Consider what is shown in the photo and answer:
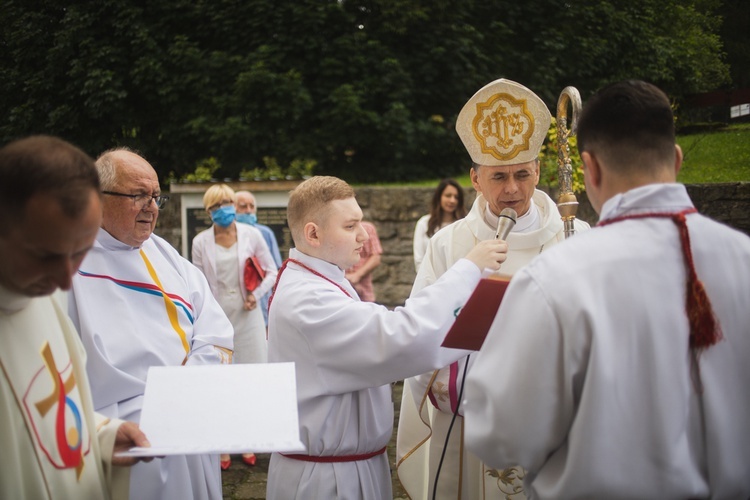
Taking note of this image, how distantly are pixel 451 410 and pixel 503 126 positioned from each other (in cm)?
133

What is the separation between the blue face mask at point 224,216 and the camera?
236 inches

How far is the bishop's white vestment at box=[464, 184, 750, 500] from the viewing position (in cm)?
158

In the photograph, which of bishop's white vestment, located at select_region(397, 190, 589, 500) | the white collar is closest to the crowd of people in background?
bishop's white vestment, located at select_region(397, 190, 589, 500)

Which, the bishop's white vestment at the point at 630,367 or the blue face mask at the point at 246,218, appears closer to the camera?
the bishop's white vestment at the point at 630,367

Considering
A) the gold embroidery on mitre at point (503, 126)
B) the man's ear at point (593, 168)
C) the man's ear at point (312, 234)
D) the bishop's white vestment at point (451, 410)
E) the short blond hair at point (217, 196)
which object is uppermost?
the gold embroidery on mitre at point (503, 126)

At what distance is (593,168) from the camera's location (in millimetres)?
1799

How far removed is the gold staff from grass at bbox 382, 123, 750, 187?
3322mm

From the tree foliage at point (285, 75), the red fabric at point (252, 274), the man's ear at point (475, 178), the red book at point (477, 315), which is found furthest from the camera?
the tree foliage at point (285, 75)

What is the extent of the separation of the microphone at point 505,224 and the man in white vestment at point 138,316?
4.20 feet

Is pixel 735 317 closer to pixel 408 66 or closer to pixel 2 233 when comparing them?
pixel 2 233

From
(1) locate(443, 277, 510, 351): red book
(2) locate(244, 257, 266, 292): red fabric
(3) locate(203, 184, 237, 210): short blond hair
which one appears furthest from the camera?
(3) locate(203, 184, 237, 210): short blond hair

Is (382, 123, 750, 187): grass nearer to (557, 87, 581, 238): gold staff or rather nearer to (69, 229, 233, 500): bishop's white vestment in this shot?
(557, 87, 581, 238): gold staff

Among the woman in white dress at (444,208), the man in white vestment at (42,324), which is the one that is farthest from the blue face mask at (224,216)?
the man in white vestment at (42,324)

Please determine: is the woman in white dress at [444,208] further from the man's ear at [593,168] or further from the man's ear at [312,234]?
the man's ear at [593,168]
